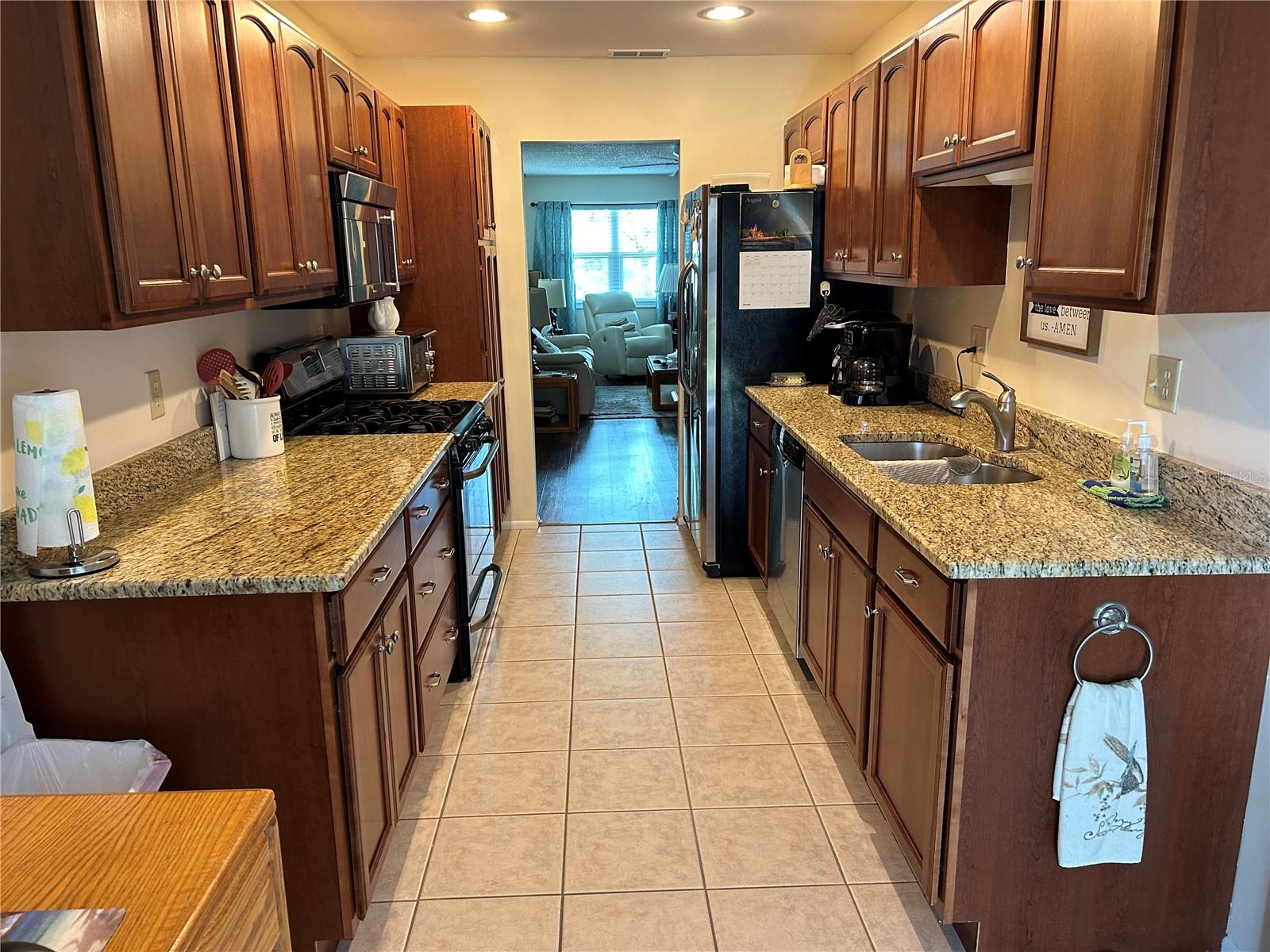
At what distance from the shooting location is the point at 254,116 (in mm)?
2340

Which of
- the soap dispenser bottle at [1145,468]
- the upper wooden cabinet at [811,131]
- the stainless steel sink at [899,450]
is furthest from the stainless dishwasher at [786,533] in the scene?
the upper wooden cabinet at [811,131]

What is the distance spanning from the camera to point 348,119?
3.22 metres

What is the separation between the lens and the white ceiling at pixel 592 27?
12.0 ft

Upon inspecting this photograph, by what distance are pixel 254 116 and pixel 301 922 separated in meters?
1.93

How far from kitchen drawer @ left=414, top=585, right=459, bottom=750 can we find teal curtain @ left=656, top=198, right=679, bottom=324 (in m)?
8.46

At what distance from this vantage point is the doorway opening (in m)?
7.24

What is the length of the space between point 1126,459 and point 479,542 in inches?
90.9

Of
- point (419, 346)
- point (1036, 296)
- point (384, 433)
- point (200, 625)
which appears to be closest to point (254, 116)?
point (384, 433)

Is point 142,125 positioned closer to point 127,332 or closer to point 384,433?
point 127,332

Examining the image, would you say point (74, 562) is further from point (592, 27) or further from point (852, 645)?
point (592, 27)

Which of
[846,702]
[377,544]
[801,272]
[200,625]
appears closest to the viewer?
[200,625]

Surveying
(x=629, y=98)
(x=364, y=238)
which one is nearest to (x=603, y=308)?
(x=629, y=98)

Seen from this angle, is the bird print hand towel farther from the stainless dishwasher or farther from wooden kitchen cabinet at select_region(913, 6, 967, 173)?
wooden kitchen cabinet at select_region(913, 6, 967, 173)

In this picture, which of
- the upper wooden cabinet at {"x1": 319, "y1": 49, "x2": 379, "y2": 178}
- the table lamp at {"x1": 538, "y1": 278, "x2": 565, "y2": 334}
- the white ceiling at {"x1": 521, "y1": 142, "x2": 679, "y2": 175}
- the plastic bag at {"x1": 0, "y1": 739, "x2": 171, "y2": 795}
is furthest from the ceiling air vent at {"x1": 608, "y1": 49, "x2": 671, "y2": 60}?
the table lamp at {"x1": 538, "y1": 278, "x2": 565, "y2": 334}
